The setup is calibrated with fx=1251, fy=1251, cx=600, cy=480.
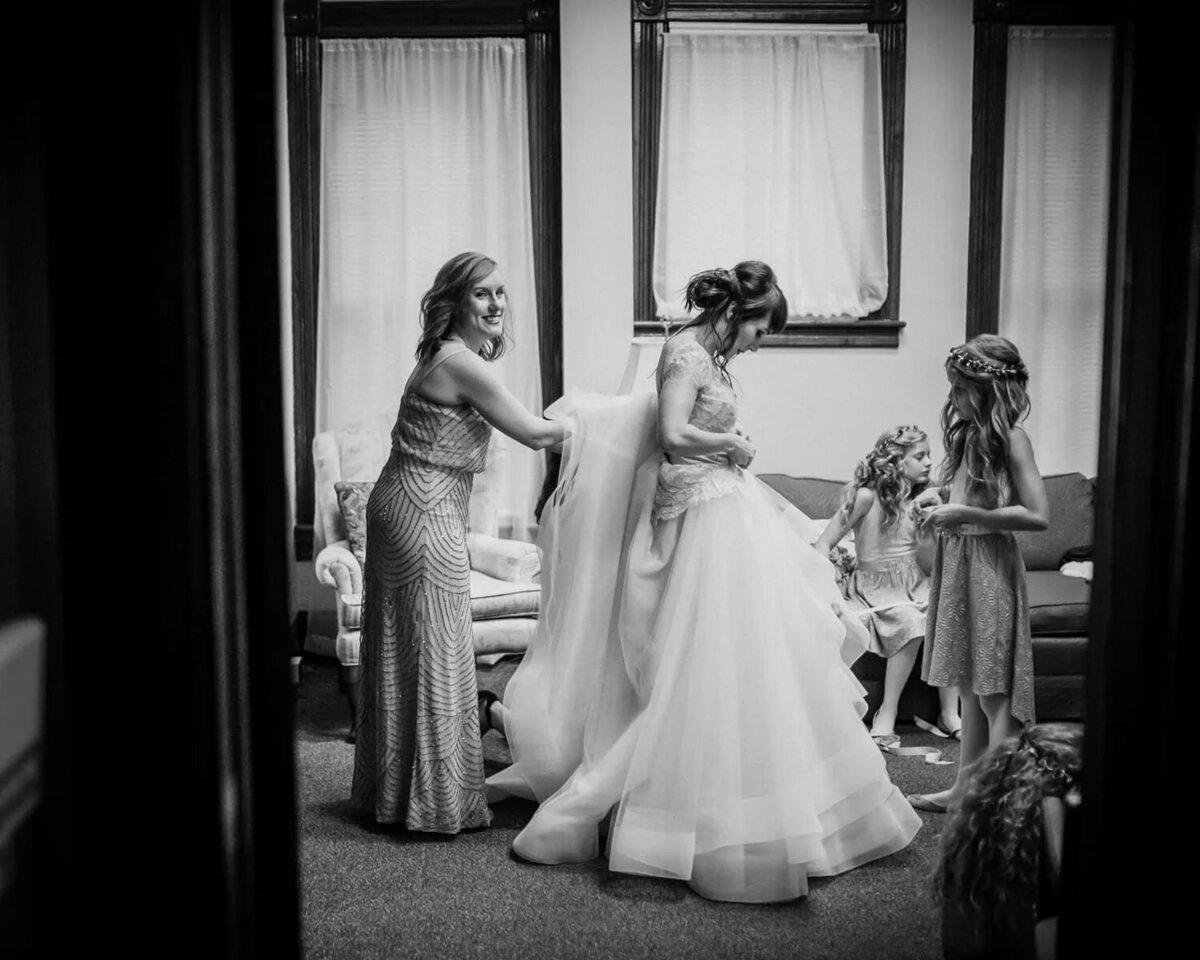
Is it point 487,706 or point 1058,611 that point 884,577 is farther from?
point 487,706

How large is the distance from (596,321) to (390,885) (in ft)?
10.8

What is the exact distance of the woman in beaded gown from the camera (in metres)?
3.56

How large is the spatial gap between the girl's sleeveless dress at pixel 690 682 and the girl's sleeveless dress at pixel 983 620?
0.28 m

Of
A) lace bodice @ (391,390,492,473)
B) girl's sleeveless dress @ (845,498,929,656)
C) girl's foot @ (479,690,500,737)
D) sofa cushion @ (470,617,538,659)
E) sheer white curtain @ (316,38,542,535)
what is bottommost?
girl's foot @ (479,690,500,737)

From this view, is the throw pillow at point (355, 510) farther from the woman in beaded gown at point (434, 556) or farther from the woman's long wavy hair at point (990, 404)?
the woman's long wavy hair at point (990, 404)

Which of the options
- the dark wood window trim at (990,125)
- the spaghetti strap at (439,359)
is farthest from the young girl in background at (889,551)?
the spaghetti strap at (439,359)

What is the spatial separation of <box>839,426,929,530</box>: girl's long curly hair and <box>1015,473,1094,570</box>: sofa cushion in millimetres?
994

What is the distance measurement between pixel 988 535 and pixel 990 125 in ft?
10.5

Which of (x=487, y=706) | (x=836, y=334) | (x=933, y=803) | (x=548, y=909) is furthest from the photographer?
(x=836, y=334)

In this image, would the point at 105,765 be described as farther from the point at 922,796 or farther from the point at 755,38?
the point at 755,38

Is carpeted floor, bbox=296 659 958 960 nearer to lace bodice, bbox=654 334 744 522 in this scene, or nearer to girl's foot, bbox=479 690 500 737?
girl's foot, bbox=479 690 500 737

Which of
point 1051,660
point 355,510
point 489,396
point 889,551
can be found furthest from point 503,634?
point 1051,660

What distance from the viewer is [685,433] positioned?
3449 mm

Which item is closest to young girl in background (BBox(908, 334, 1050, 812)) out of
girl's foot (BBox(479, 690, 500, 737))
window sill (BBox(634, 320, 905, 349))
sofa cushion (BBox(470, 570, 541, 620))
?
girl's foot (BBox(479, 690, 500, 737))
